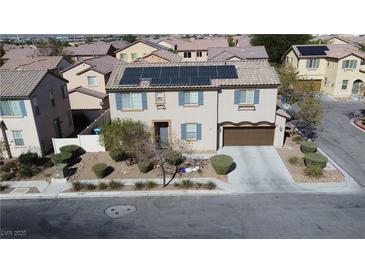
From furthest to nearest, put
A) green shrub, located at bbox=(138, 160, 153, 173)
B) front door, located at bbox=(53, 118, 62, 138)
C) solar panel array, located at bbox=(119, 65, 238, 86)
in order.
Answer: front door, located at bbox=(53, 118, 62, 138) < solar panel array, located at bbox=(119, 65, 238, 86) < green shrub, located at bbox=(138, 160, 153, 173)

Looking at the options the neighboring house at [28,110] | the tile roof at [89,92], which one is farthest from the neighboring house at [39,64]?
the neighboring house at [28,110]

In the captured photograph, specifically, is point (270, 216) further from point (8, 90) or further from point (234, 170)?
point (8, 90)

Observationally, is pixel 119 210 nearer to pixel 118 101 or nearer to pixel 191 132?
pixel 191 132

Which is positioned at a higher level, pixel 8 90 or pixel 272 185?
pixel 8 90

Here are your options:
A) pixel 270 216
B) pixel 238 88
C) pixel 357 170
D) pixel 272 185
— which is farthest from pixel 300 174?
pixel 238 88

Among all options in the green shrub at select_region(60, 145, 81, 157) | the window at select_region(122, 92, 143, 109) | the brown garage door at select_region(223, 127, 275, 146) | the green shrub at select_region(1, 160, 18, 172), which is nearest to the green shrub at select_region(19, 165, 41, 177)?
the green shrub at select_region(1, 160, 18, 172)

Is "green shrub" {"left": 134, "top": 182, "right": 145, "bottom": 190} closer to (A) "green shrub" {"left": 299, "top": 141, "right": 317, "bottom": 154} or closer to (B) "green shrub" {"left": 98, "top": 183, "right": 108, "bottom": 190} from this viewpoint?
(B) "green shrub" {"left": 98, "top": 183, "right": 108, "bottom": 190}
